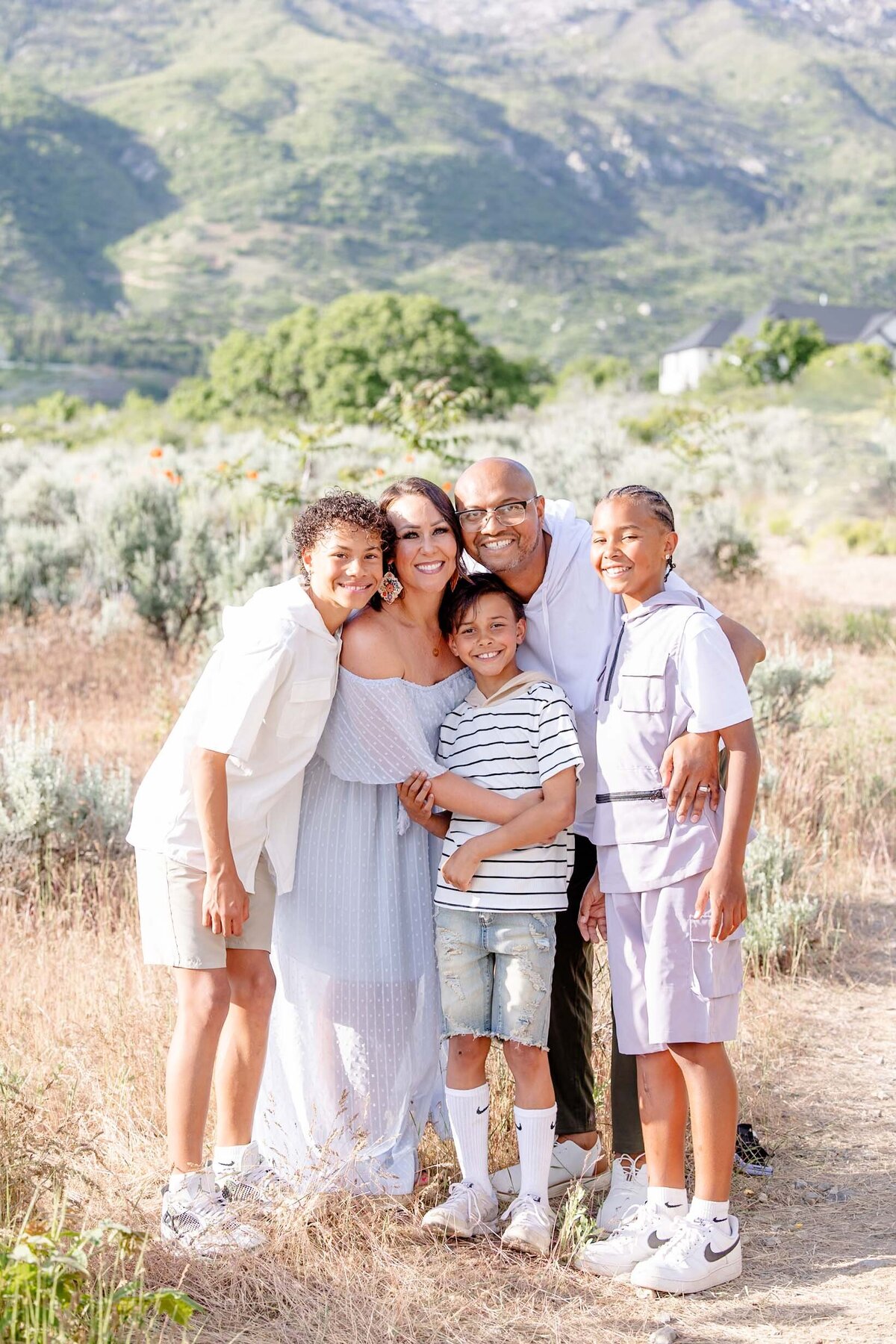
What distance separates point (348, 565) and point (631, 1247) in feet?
5.43

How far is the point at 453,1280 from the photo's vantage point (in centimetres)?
303

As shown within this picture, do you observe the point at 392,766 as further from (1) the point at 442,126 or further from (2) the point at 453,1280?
(1) the point at 442,126

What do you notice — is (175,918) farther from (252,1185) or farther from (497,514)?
(497,514)

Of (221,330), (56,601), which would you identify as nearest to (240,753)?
(56,601)

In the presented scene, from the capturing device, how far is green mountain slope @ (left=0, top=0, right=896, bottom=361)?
106m

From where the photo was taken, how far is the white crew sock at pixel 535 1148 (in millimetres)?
3219

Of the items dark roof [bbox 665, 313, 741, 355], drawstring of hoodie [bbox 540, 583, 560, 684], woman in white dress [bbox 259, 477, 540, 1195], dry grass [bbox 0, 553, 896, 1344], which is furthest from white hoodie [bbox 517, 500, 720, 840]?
dark roof [bbox 665, 313, 741, 355]

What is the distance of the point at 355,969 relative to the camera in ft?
11.1

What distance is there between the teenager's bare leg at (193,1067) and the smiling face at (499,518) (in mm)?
1193

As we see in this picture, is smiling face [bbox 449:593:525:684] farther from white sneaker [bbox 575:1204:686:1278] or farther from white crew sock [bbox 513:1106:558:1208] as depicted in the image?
white sneaker [bbox 575:1204:686:1278]

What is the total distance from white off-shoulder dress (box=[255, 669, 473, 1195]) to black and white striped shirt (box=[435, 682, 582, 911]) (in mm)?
133

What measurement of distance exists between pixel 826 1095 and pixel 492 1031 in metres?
1.46

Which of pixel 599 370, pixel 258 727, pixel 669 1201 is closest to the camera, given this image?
pixel 258 727

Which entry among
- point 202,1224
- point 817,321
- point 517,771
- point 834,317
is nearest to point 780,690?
point 517,771
